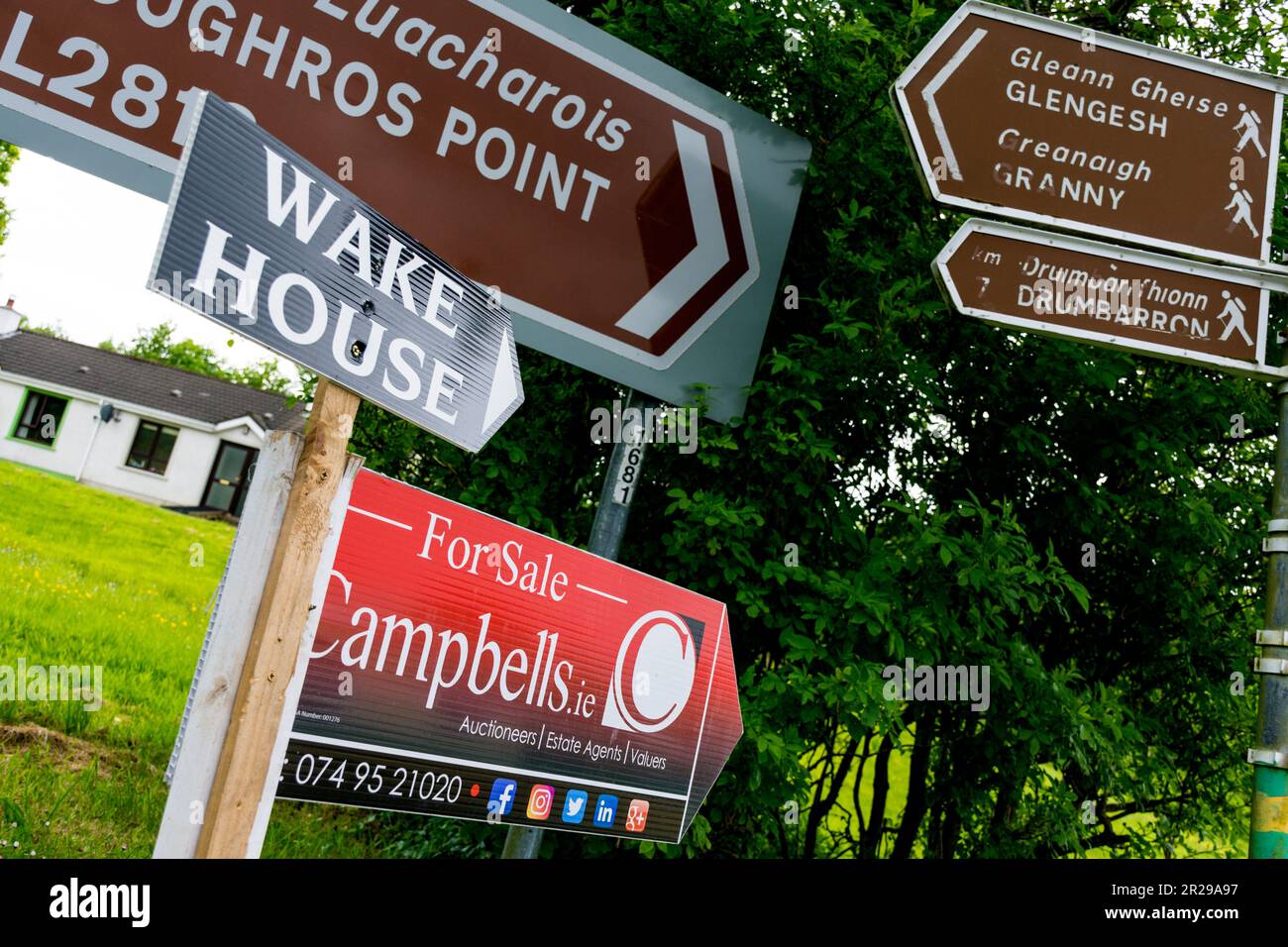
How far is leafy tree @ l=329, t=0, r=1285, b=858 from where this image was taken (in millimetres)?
3594

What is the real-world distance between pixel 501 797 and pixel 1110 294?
2.61 meters

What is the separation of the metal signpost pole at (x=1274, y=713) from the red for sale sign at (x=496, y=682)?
1.82 metres

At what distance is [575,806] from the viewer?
242 cm

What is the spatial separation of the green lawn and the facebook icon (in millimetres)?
2642

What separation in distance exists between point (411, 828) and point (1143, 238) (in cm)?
464

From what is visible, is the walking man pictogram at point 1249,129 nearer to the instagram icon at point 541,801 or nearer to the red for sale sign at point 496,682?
the red for sale sign at point 496,682

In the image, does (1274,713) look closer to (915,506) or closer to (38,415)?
(915,506)

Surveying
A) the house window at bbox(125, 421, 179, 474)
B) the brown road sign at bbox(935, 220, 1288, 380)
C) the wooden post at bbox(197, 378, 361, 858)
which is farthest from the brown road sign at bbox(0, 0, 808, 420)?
the house window at bbox(125, 421, 179, 474)

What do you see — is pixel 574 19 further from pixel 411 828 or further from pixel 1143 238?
pixel 411 828

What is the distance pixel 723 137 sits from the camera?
382 cm

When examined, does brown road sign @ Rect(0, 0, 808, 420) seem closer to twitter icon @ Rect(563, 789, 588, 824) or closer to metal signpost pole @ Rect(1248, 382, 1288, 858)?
twitter icon @ Rect(563, 789, 588, 824)

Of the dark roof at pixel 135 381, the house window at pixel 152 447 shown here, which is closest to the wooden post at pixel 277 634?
the dark roof at pixel 135 381

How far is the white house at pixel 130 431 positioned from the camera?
27.8 m
